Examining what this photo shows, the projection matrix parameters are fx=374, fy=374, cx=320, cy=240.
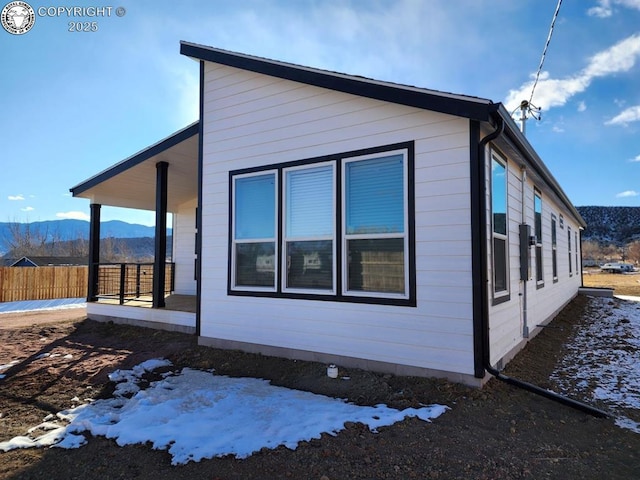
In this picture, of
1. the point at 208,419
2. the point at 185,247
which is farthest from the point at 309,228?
the point at 185,247

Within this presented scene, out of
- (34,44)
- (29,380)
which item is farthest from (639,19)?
(34,44)

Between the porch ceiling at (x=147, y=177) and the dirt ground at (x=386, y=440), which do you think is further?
the porch ceiling at (x=147, y=177)

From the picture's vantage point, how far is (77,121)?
1041cm

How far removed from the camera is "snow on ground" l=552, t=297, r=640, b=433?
12.2 feet

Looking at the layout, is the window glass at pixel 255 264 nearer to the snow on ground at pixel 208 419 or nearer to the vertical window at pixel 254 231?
the vertical window at pixel 254 231

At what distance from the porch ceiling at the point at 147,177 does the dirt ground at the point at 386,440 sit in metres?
3.92

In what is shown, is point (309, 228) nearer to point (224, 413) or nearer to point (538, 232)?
point (224, 413)

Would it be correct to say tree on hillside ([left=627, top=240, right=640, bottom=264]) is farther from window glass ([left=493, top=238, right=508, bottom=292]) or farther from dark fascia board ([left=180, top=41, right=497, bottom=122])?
dark fascia board ([left=180, top=41, right=497, bottom=122])

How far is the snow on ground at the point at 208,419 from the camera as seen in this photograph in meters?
2.88

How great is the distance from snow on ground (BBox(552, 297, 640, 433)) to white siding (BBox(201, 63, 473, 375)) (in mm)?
1410

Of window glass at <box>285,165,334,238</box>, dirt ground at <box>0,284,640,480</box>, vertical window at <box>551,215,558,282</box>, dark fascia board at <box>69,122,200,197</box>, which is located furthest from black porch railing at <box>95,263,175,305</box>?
vertical window at <box>551,215,558,282</box>

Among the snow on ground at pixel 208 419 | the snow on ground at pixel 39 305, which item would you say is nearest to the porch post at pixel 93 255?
the snow on ground at pixel 39 305

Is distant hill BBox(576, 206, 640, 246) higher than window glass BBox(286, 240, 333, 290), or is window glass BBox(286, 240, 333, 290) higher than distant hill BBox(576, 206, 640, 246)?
distant hill BBox(576, 206, 640, 246)

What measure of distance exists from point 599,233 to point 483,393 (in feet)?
285
